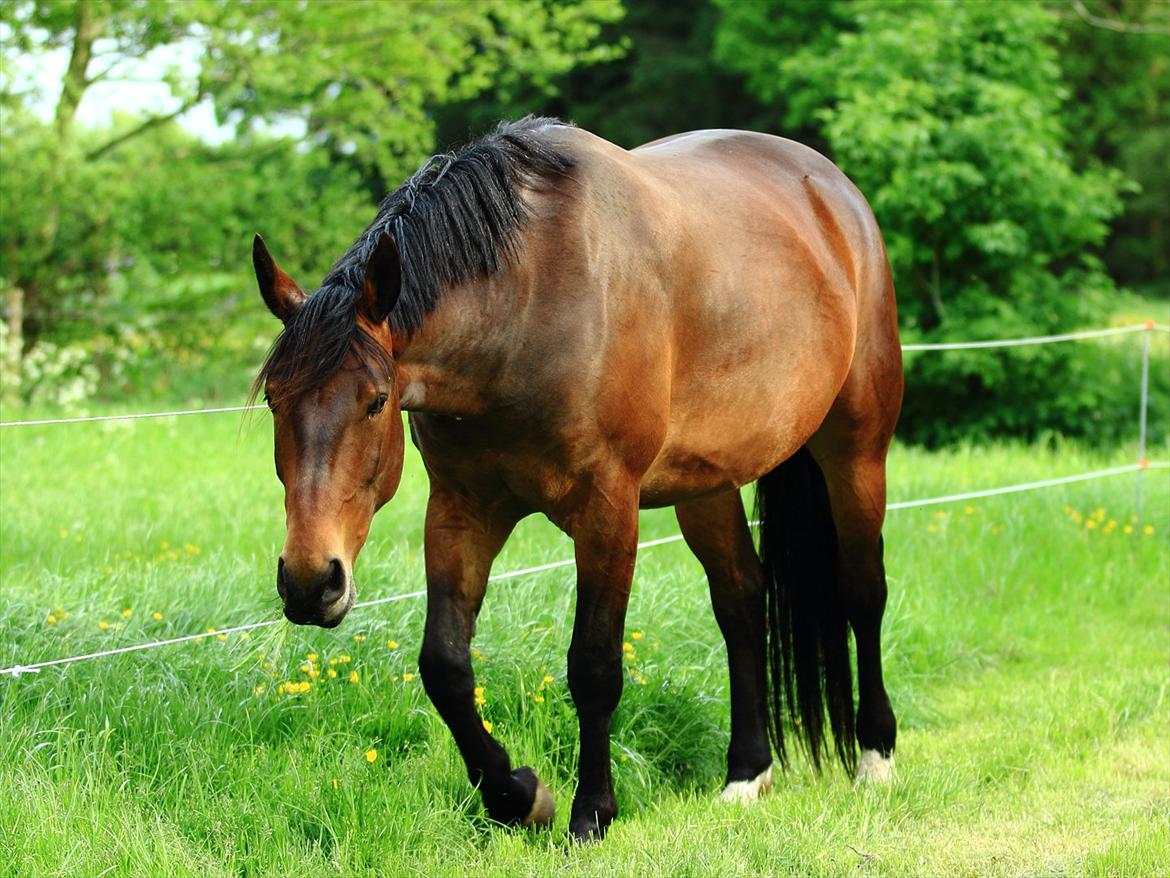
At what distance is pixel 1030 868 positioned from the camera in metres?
3.89

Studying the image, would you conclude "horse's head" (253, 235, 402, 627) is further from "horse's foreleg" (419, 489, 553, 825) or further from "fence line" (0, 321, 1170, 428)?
"horse's foreleg" (419, 489, 553, 825)

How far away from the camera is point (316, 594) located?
308 centimetres

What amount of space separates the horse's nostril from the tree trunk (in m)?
9.52

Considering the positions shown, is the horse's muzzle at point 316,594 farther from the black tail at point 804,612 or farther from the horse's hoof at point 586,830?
the black tail at point 804,612

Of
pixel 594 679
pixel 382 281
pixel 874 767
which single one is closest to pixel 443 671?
pixel 594 679

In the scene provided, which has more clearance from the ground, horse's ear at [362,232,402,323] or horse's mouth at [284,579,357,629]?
horse's ear at [362,232,402,323]

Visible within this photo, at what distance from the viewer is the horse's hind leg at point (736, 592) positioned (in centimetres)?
490

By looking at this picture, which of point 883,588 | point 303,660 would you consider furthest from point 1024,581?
point 303,660

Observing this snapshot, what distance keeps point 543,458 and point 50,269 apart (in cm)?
1251

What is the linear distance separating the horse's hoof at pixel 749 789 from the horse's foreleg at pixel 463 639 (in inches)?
33.3

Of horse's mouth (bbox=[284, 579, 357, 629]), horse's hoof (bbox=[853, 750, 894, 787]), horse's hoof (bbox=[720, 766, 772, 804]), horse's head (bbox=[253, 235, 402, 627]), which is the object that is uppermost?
horse's head (bbox=[253, 235, 402, 627])

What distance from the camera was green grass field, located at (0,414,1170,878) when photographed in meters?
3.77

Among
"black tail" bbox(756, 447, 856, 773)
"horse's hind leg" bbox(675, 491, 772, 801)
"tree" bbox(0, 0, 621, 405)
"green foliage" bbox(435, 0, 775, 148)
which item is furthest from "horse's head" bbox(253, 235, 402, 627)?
"green foliage" bbox(435, 0, 775, 148)

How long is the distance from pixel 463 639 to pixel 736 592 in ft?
4.59
